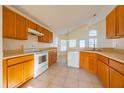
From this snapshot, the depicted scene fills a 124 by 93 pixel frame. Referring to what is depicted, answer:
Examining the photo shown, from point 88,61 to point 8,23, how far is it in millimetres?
3214

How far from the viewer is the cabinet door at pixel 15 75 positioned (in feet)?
7.67

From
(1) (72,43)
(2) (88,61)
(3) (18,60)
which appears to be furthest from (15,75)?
(1) (72,43)

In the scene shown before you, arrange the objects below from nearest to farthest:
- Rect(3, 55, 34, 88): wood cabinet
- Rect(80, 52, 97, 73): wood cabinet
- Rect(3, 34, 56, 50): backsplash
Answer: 1. Rect(3, 55, 34, 88): wood cabinet
2. Rect(3, 34, 56, 50): backsplash
3. Rect(80, 52, 97, 73): wood cabinet

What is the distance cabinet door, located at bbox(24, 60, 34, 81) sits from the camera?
118 inches

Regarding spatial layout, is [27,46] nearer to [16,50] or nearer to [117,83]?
[16,50]

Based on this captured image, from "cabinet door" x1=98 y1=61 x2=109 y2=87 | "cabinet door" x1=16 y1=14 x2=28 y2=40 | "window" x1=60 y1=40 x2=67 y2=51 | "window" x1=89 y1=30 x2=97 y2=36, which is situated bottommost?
"cabinet door" x1=98 y1=61 x2=109 y2=87

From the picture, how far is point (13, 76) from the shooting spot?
2.45 metres

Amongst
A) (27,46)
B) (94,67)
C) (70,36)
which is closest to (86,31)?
(70,36)

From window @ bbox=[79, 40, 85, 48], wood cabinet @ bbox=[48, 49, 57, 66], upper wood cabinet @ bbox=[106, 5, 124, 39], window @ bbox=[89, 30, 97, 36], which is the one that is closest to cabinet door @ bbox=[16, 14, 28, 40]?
wood cabinet @ bbox=[48, 49, 57, 66]

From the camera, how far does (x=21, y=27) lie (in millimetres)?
3182

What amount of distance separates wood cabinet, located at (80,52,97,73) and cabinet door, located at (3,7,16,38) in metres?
2.82

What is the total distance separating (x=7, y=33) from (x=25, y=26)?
908 millimetres

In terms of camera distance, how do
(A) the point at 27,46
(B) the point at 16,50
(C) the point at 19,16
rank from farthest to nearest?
(A) the point at 27,46 < (B) the point at 16,50 < (C) the point at 19,16

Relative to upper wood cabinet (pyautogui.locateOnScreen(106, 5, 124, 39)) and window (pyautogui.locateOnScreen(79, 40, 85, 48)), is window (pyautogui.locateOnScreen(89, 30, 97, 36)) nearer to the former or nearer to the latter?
window (pyautogui.locateOnScreen(79, 40, 85, 48))
